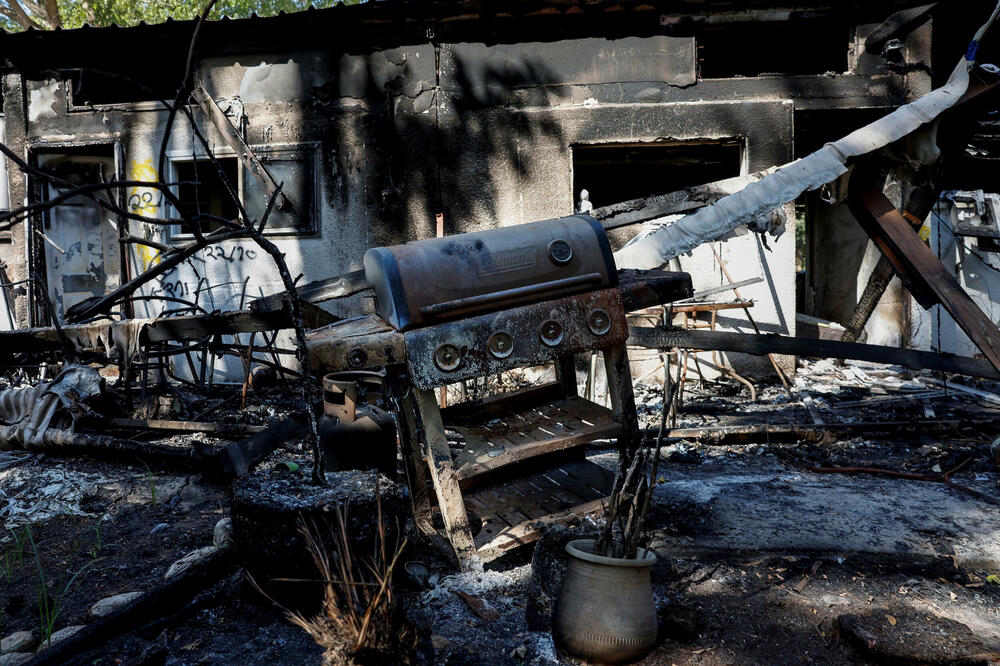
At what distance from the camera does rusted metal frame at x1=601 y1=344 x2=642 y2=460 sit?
3824mm

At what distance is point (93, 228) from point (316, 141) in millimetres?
4034

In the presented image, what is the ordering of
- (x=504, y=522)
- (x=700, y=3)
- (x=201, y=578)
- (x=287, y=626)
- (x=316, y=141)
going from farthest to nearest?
1. (x=316, y=141)
2. (x=700, y=3)
3. (x=504, y=522)
4. (x=201, y=578)
5. (x=287, y=626)

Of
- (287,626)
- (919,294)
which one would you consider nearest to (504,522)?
(287,626)

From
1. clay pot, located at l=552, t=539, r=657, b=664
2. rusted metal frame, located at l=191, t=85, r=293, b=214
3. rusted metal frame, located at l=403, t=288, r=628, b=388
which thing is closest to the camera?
clay pot, located at l=552, t=539, r=657, b=664

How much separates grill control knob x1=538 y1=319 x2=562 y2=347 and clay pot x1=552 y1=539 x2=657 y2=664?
45.1 inches

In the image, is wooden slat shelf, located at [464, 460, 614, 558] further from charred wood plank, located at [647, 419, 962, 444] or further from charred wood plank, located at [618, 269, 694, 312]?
charred wood plank, located at [647, 419, 962, 444]

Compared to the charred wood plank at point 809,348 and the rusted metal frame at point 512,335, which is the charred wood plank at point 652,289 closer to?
the rusted metal frame at point 512,335

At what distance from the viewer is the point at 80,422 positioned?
5.64 m

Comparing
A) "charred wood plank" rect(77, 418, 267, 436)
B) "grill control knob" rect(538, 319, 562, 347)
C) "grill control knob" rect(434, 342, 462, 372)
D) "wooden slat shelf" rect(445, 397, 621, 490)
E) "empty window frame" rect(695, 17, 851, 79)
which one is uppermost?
"empty window frame" rect(695, 17, 851, 79)

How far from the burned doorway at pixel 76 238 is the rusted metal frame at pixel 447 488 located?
7626mm

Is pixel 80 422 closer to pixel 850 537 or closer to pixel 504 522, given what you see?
pixel 504 522

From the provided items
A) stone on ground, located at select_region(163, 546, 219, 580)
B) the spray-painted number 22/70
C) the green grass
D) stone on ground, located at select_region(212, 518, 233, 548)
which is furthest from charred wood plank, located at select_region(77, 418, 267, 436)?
the spray-painted number 22/70

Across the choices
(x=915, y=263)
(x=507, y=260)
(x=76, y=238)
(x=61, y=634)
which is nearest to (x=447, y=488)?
(x=507, y=260)

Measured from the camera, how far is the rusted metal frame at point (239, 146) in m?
8.54
